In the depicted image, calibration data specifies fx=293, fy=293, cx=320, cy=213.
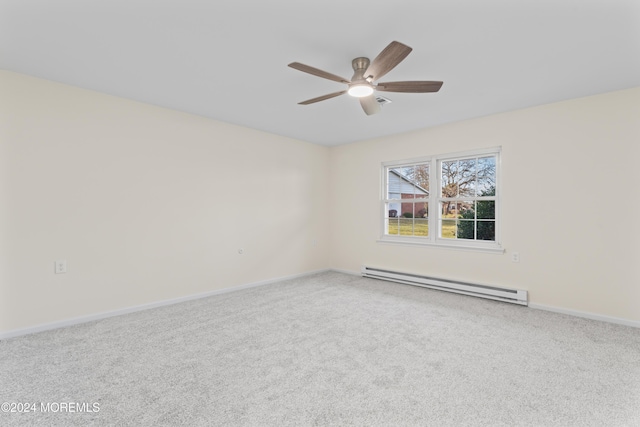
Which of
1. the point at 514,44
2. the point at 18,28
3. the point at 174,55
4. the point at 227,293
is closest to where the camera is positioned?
the point at 18,28

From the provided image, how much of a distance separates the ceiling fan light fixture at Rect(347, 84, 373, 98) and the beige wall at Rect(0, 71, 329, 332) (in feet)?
7.79

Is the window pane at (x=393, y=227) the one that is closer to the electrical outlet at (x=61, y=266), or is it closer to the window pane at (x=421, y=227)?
the window pane at (x=421, y=227)

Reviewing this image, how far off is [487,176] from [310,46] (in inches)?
120

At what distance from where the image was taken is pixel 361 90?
7.79 feet

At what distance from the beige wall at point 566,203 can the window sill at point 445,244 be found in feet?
0.24

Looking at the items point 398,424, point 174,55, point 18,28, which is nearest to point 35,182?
point 18,28

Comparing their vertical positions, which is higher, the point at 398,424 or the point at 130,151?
the point at 130,151

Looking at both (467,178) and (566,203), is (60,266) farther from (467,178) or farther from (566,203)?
(566,203)

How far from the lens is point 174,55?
2.35m

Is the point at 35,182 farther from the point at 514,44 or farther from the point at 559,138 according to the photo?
the point at 559,138

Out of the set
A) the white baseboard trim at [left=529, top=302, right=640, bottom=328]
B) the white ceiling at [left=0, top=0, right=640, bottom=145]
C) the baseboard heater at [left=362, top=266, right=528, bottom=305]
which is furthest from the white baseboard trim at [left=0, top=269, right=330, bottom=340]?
the white baseboard trim at [left=529, top=302, right=640, bottom=328]

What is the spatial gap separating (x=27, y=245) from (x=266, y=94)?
106 inches

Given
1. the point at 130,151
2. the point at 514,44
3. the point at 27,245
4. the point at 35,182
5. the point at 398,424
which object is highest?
the point at 514,44

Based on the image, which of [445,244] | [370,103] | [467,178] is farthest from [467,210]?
[370,103]
